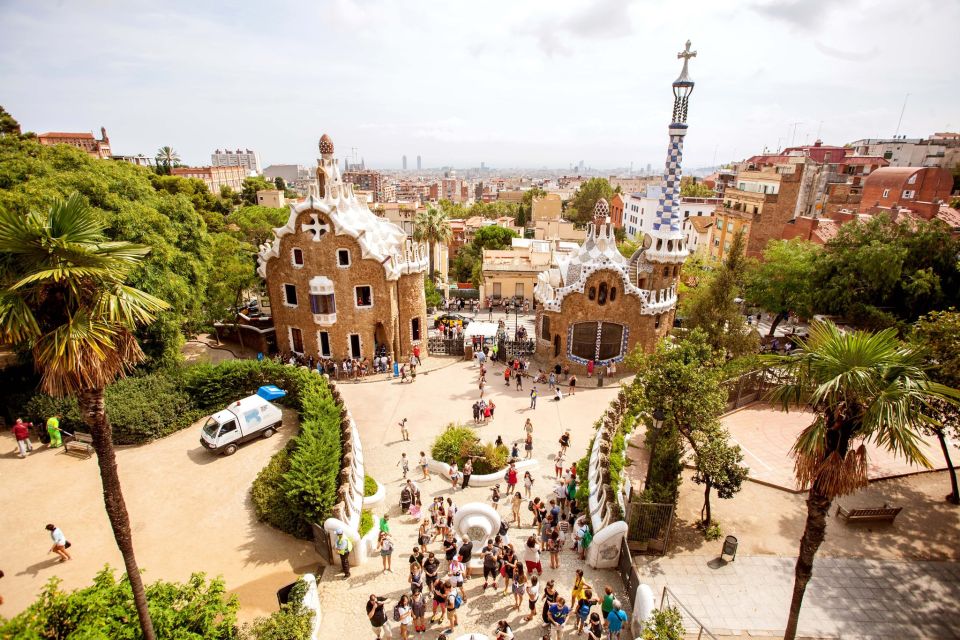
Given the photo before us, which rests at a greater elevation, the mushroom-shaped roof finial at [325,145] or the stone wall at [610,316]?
the mushroom-shaped roof finial at [325,145]

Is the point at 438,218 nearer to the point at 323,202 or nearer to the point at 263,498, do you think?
the point at 323,202

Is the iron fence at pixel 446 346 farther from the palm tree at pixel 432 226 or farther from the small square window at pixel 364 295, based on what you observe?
the palm tree at pixel 432 226

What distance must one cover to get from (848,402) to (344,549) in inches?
467

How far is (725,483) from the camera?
14.1m

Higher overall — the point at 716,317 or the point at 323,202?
the point at 323,202

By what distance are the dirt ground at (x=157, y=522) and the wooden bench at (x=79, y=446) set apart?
279mm

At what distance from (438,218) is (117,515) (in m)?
38.2

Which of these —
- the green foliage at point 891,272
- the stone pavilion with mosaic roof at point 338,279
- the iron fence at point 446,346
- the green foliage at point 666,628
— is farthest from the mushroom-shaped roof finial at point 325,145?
the green foliage at point 891,272

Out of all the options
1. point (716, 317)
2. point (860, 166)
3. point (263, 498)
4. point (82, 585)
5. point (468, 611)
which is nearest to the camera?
point (468, 611)

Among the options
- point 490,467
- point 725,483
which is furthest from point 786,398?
point 490,467

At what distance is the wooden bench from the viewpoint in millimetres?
18812

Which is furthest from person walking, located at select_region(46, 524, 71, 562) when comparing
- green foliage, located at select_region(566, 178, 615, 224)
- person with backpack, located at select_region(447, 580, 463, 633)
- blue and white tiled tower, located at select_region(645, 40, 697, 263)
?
green foliage, located at select_region(566, 178, 615, 224)

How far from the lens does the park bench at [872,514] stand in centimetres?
1491

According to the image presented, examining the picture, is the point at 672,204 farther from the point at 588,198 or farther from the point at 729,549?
the point at 588,198
